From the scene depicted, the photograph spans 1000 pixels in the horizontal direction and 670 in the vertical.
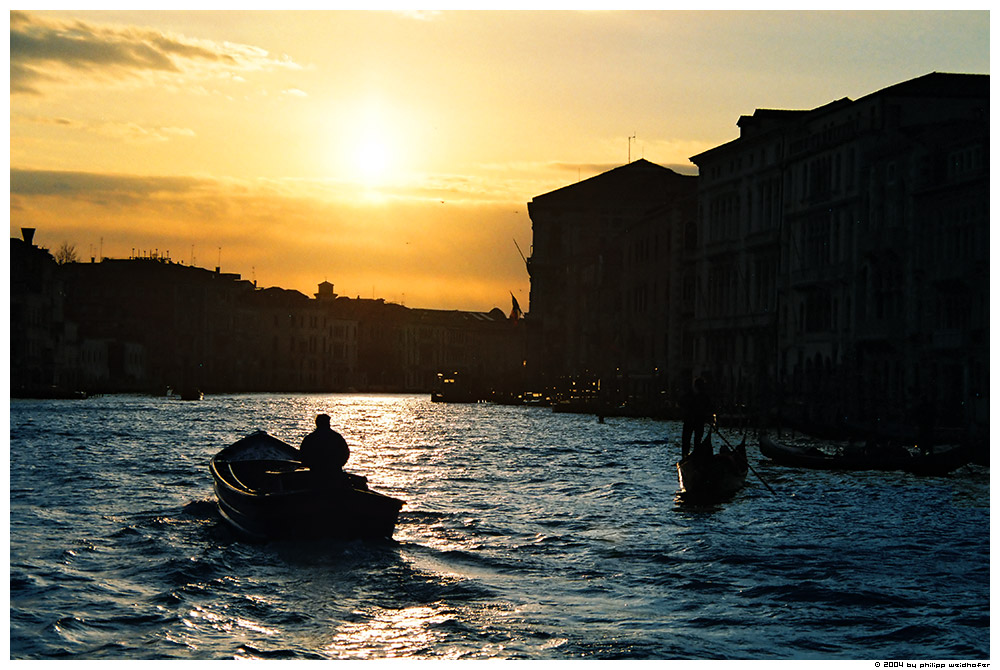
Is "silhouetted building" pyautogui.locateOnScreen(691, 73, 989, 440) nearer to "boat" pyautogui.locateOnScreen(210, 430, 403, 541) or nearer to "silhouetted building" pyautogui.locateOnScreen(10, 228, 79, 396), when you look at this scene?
"boat" pyautogui.locateOnScreen(210, 430, 403, 541)

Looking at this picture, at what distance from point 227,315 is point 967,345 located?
108796mm

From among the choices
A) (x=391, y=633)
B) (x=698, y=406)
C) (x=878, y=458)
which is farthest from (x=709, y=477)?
(x=391, y=633)

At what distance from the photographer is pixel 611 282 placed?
3339 inches

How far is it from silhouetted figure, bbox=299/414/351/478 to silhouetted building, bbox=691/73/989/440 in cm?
2136

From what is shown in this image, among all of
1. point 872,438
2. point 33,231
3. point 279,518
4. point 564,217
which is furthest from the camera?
point 564,217

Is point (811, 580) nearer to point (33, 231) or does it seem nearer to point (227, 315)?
point (33, 231)

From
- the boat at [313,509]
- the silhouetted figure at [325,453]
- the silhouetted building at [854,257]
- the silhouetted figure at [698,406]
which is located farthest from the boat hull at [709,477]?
the silhouetted building at [854,257]

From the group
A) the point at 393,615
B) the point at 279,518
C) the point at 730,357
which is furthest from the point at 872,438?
the point at 730,357

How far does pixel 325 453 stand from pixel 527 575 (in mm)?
2987

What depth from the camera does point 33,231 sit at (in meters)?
93.6

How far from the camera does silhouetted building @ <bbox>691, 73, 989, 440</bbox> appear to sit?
125 ft

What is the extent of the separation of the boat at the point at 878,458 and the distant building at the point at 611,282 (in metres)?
32.5

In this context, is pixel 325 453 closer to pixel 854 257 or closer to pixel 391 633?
pixel 391 633

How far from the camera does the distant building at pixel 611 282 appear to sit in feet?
234
